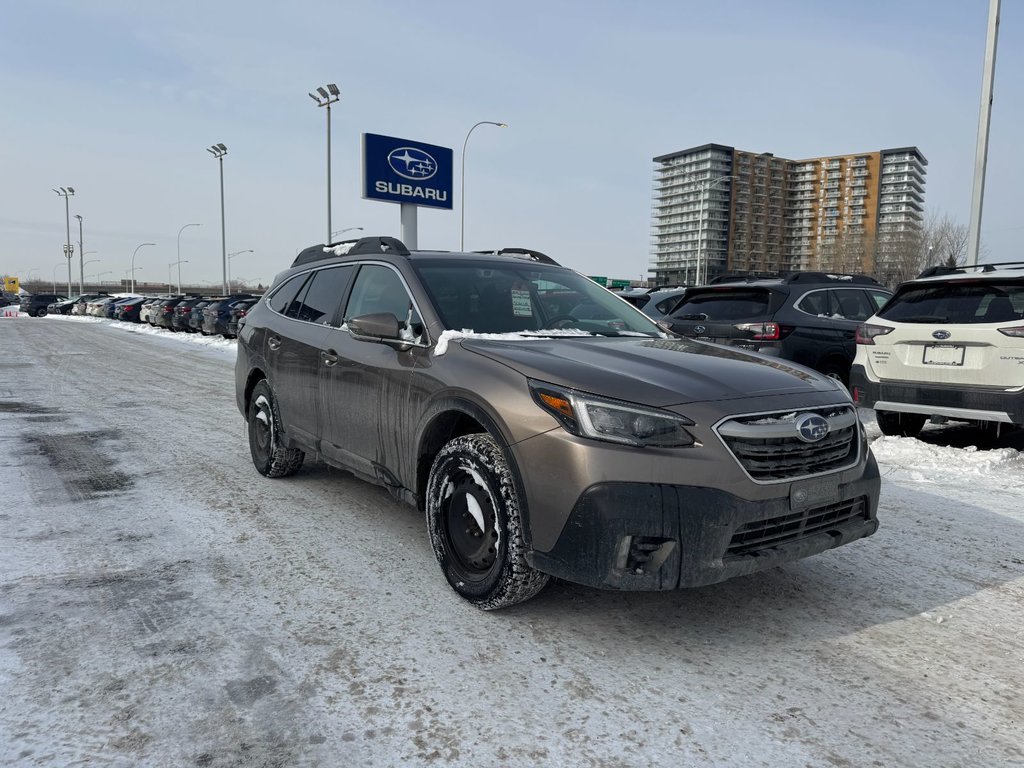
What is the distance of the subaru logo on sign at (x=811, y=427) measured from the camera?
2.98m

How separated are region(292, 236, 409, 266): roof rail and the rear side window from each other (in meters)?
4.66

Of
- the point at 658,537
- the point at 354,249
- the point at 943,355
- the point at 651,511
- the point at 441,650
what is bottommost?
the point at 441,650

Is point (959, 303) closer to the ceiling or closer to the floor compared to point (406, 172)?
closer to the floor

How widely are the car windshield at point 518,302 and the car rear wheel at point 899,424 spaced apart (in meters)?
4.23

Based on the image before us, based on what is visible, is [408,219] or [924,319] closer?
[924,319]

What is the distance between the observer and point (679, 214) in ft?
534

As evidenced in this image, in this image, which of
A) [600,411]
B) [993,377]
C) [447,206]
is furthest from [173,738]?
[447,206]

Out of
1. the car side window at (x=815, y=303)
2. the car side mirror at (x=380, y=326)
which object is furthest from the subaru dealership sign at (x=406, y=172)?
the car side mirror at (x=380, y=326)

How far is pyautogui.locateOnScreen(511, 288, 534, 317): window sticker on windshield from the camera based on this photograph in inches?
160

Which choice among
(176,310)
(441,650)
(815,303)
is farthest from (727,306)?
(176,310)

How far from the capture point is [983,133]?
12.9 m

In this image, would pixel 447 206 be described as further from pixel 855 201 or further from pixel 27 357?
pixel 855 201

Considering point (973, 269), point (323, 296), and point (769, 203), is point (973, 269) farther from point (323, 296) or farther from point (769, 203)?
point (769, 203)

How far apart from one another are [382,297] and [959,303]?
512cm
